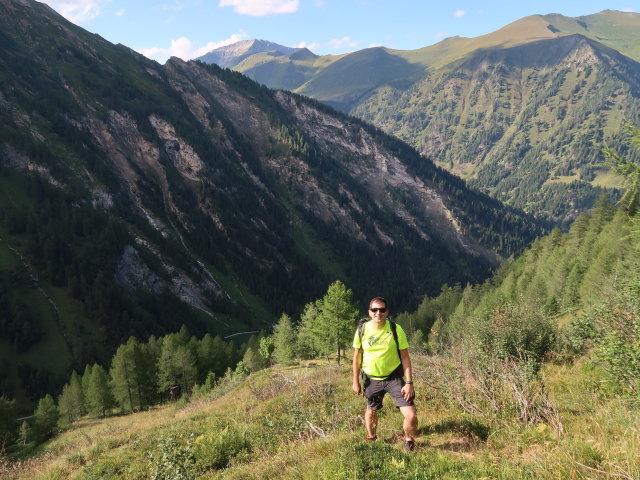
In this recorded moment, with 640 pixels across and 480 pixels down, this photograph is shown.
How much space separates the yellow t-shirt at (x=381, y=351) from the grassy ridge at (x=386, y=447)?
1441 mm

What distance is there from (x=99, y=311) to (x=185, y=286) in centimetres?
2928

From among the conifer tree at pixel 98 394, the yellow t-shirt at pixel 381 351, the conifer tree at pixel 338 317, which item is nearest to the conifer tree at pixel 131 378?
the conifer tree at pixel 98 394

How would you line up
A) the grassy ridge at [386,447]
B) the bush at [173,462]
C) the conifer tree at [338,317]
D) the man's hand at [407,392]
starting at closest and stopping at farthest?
1. the grassy ridge at [386,447]
2. the man's hand at [407,392]
3. the bush at [173,462]
4. the conifer tree at [338,317]

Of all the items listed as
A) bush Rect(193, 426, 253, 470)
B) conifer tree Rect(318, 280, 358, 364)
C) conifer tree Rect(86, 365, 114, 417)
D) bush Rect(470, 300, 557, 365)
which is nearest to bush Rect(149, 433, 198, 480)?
bush Rect(193, 426, 253, 470)

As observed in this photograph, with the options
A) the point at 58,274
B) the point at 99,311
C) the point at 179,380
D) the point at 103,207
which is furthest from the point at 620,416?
the point at 103,207

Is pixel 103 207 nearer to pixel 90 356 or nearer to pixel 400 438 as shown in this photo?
pixel 90 356

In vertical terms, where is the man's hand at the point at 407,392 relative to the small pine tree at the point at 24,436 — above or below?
above

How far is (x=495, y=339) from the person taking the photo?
12.7 metres

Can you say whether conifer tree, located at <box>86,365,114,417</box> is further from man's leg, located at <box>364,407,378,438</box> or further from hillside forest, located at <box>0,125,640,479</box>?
man's leg, located at <box>364,407,378,438</box>

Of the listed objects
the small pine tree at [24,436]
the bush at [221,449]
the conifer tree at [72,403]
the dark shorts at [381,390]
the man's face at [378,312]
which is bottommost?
the conifer tree at [72,403]

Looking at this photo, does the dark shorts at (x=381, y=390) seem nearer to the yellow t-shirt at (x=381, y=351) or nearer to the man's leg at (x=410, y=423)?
the yellow t-shirt at (x=381, y=351)

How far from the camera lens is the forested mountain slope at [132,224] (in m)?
88.8

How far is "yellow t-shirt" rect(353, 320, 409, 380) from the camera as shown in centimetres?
782

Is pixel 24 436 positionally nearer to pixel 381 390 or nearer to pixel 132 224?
pixel 381 390
